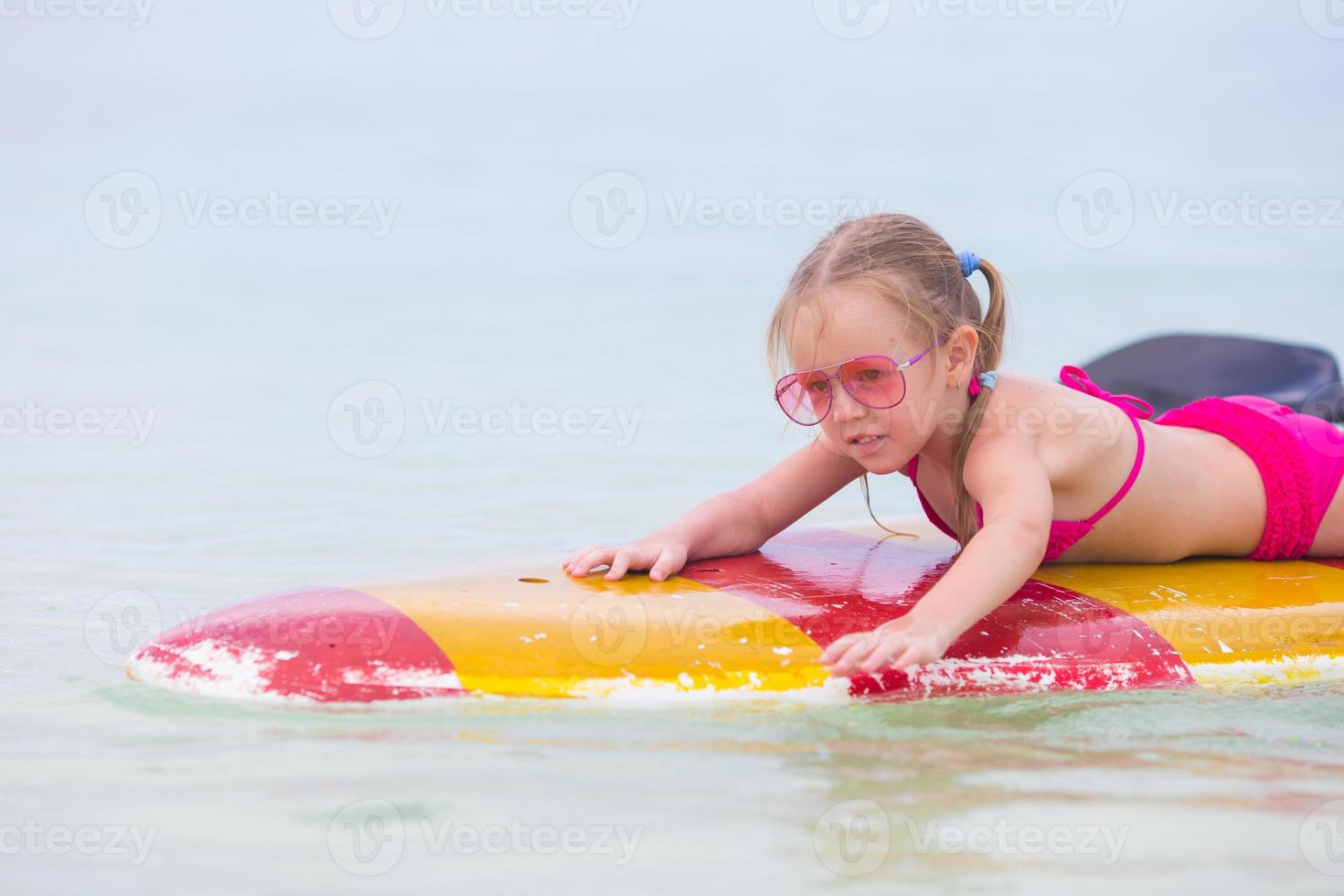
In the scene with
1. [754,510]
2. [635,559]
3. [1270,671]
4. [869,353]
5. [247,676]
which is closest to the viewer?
[247,676]

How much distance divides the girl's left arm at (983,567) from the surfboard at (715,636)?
122 millimetres

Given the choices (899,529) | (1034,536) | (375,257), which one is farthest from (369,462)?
(375,257)

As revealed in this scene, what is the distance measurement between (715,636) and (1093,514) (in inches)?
29.4

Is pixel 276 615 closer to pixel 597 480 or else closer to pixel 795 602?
pixel 795 602

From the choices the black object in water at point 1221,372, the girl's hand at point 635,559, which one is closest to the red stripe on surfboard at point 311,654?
the girl's hand at point 635,559

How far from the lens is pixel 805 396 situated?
7.09 ft

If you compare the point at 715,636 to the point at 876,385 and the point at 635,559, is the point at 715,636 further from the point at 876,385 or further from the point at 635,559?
the point at 876,385

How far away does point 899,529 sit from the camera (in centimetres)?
283

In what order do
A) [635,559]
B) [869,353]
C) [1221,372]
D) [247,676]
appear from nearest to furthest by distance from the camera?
1. [247,676]
2. [869,353]
3. [635,559]
4. [1221,372]

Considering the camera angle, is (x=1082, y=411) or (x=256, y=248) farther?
(x=256, y=248)

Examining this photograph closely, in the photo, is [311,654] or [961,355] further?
[961,355]

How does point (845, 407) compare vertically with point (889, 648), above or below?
above

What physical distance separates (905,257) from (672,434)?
11.2 ft

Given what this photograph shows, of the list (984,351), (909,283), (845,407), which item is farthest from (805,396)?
(984,351)
